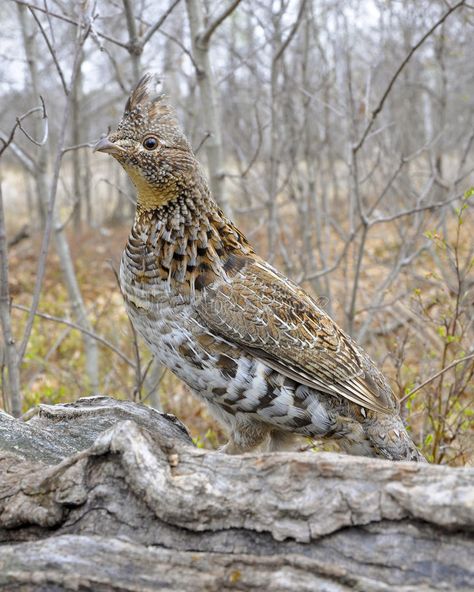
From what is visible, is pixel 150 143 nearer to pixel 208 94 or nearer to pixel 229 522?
pixel 208 94

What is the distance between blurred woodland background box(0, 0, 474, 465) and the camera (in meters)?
4.49

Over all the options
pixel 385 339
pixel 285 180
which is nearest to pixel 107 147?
pixel 285 180

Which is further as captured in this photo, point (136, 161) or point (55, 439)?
point (136, 161)

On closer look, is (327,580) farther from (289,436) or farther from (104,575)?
(289,436)

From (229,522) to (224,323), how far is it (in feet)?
4.74

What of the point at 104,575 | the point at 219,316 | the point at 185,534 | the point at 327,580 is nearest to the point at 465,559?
the point at 327,580

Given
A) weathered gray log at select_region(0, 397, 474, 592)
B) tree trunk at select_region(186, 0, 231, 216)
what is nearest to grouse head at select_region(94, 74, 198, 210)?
tree trunk at select_region(186, 0, 231, 216)

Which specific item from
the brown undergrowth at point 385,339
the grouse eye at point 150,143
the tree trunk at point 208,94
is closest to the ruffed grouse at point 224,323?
the grouse eye at point 150,143

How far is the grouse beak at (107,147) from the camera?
3.38 m

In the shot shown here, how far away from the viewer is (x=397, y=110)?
10930 mm

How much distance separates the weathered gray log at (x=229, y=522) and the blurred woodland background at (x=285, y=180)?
5.25ft

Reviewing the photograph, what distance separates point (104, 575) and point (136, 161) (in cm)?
215

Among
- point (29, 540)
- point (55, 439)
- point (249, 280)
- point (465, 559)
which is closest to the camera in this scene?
point (465, 559)

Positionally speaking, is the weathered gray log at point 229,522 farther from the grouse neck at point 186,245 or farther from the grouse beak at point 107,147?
the grouse beak at point 107,147
